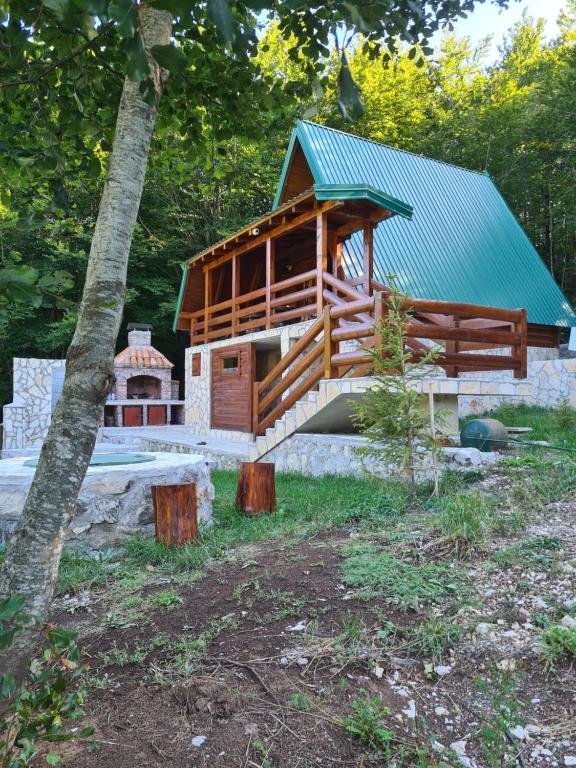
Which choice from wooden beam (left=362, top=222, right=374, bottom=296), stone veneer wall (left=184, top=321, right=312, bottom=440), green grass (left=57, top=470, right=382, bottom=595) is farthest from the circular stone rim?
stone veneer wall (left=184, top=321, right=312, bottom=440)

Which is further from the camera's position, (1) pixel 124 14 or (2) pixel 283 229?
(2) pixel 283 229

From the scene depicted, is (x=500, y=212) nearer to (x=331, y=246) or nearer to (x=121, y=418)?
(x=331, y=246)

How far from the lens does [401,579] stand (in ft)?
10.5

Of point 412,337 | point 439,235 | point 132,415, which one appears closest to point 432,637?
point 412,337

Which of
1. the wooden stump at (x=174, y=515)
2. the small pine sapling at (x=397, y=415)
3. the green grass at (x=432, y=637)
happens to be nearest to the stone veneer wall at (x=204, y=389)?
the small pine sapling at (x=397, y=415)

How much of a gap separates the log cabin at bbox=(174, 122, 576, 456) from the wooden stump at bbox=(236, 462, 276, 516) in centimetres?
182

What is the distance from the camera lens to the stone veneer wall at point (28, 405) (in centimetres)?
1396

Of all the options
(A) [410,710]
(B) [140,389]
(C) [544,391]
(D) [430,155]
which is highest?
(D) [430,155]

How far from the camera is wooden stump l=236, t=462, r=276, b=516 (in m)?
5.49

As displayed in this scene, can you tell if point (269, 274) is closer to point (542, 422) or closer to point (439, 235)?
point (439, 235)

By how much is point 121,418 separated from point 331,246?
961 cm

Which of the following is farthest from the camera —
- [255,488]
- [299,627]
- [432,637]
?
[255,488]

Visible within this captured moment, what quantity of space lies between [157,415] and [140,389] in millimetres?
1273

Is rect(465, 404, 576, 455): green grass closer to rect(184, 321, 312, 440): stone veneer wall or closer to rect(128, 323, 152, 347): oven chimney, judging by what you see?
rect(184, 321, 312, 440): stone veneer wall
